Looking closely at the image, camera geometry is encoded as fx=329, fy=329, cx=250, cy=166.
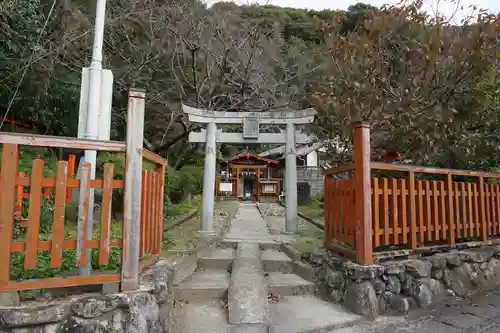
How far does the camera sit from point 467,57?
4988 mm

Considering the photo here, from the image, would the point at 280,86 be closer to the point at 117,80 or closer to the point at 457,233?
the point at 117,80

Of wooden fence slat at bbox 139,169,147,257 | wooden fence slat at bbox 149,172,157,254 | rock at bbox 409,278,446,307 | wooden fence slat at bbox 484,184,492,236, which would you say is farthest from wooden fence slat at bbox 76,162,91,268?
wooden fence slat at bbox 484,184,492,236

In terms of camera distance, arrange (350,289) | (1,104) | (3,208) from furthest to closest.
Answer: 1. (1,104)
2. (350,289)
3. (3,208)

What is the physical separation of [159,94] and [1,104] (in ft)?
14.1

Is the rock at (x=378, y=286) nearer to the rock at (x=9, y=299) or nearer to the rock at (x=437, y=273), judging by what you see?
the rock at (x=437, y=273)

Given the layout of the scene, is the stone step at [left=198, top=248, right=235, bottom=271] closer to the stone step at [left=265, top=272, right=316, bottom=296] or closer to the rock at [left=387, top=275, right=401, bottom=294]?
the stone step at [left=265, top=272, right=316, bottom=296]

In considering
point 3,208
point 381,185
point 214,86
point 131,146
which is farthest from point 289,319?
point 214,86

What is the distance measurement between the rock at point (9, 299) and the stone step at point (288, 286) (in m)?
2.70

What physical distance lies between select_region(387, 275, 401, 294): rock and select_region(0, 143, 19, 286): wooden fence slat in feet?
12.5

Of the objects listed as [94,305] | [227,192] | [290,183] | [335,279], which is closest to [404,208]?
[335,279]

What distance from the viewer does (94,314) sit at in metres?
2.52

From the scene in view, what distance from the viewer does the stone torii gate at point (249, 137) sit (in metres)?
7.28

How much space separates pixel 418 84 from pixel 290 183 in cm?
319

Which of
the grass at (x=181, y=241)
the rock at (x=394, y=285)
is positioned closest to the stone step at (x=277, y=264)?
the grass at (x=181, y=241)
